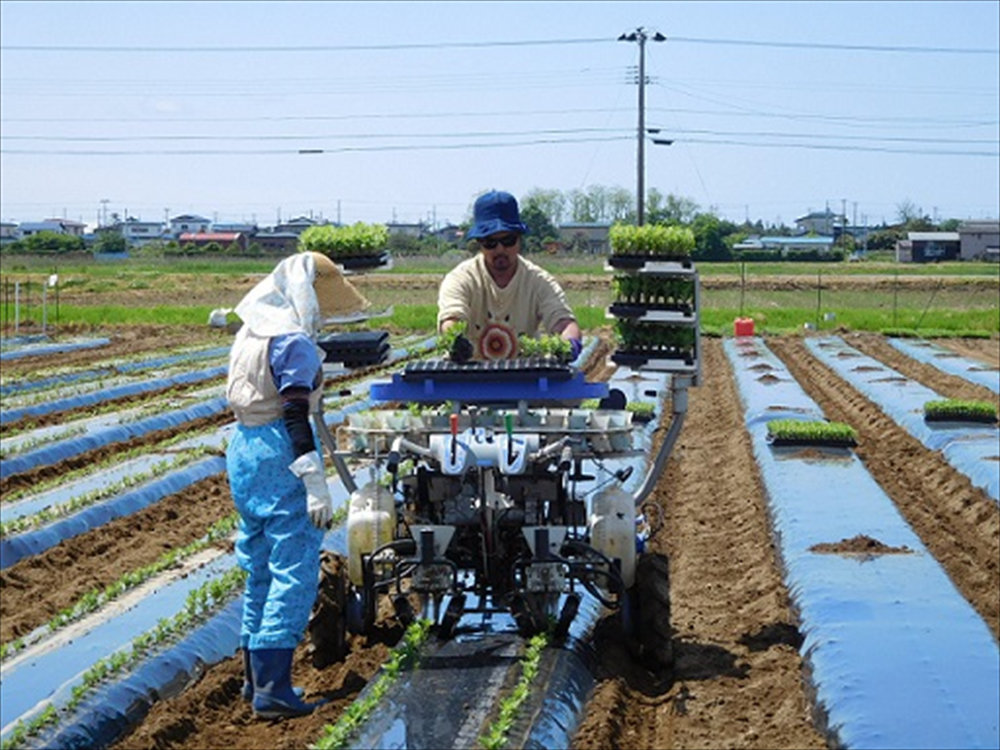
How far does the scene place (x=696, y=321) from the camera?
8.23 metres

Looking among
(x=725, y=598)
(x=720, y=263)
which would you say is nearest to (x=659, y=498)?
(x=725, y=598)

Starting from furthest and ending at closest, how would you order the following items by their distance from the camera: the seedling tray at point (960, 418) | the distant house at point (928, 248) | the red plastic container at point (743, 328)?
the distant house at point (928, 248) < the red plastic container at point (743, 328) < the seedling tray at point (960, 418)

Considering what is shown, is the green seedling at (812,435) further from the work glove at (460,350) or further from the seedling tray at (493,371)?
the seedling tray at (493,371)

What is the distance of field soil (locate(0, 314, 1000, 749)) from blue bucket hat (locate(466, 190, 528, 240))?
208 centimetres

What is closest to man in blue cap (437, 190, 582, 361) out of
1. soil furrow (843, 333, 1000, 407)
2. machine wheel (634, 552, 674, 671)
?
machine wheel (634, 552, 674, 671)

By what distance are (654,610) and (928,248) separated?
86.1 m

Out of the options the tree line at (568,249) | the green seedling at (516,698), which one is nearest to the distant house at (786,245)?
the tree line at (568,249)

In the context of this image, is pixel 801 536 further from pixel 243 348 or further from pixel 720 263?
pixel 720 263

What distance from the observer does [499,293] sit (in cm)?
816

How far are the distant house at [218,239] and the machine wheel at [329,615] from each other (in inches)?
3170

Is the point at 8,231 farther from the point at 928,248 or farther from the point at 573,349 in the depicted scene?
the point at 573,349

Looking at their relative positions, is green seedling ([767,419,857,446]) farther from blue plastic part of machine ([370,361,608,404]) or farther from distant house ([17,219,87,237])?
distant house ([17,219,87,237])

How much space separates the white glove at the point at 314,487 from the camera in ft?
20.1

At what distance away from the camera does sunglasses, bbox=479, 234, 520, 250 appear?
26.2 ft
